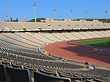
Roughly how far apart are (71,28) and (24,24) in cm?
2559

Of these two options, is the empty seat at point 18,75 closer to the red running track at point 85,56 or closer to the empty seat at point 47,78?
the empty seat at point 47,78

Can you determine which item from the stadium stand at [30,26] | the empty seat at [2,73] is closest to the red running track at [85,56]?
the empty seat at [2,73]

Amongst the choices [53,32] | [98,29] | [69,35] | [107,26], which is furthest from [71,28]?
[107,26]

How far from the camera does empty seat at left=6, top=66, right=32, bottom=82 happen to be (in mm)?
2943

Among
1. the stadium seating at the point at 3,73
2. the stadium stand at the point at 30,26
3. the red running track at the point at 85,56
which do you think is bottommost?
the red running track at the point at 85,56

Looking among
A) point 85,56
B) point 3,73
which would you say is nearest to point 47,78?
point 3,73

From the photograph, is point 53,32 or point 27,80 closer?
point 27,80

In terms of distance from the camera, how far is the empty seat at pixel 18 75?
294 centimetres

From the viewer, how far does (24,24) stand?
6238cm

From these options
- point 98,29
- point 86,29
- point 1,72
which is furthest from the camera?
point 98,29

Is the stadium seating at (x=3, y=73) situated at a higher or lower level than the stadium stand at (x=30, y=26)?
lower

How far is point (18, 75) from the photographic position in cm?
308

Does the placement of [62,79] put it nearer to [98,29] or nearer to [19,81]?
[19,81]

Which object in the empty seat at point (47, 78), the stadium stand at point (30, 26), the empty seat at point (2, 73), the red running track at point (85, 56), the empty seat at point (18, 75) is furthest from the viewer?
the stadium stand at point (30, 26)
